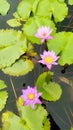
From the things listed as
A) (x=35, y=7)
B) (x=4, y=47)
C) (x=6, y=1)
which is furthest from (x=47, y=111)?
(x=6, y=1)

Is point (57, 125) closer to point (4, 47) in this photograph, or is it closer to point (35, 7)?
point (4, 47)

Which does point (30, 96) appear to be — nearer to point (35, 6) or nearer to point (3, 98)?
point (3, 98)

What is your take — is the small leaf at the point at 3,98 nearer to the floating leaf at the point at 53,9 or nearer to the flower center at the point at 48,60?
the flower center at the point at 48,60

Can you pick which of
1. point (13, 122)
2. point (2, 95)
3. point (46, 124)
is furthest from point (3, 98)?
point (46, 124)

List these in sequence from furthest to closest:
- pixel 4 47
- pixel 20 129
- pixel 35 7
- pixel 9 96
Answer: pixel 35 7
pixel 4 47
pixel 9 96
pixel 20 129

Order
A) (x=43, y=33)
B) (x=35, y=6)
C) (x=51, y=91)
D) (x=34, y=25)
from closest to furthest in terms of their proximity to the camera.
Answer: (x=51, y=91)
(x=43, y=33)
(x=34, y=25)
(x=35, y=6)

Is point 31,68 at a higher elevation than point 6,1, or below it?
below

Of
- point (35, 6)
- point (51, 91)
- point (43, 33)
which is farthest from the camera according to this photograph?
point (35, 6)

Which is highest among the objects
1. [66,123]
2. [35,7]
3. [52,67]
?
[35,7]

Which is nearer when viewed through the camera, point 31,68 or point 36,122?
point 36,122
